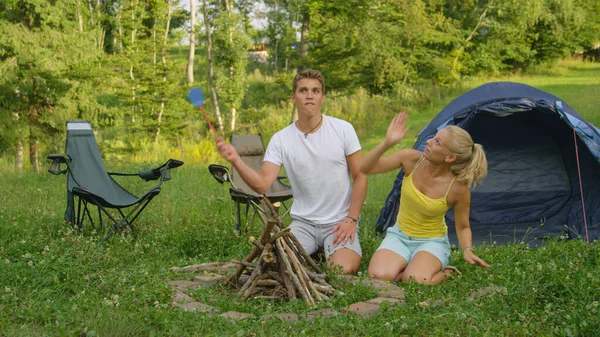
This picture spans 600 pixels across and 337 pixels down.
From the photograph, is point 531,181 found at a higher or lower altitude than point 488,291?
higher

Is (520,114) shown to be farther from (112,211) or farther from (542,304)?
(112,211)

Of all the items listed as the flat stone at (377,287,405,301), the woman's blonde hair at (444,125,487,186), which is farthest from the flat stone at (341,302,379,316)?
the woman's blonde hair at (444,125,487,186)

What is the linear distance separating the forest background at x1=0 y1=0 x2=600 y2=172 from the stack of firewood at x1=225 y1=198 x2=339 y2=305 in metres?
7.87

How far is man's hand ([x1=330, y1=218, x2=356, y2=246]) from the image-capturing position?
162 inches

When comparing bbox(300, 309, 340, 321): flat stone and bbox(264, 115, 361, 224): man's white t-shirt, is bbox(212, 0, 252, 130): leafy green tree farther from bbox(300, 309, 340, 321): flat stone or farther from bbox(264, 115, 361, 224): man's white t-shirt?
bbox(300, 309, 340, 321): flat stone

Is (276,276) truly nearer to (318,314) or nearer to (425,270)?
(318,314)

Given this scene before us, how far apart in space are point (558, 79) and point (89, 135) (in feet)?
66.4

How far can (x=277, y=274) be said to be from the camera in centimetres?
373

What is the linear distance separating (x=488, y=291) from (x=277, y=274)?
3.80 feet

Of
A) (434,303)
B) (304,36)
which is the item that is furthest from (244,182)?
(304,36)

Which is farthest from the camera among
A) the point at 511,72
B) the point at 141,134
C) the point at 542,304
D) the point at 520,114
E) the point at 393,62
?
the point at 511,72

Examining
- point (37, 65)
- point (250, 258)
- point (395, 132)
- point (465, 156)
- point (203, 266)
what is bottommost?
point (203, 266)

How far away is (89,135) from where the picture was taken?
18.9ft

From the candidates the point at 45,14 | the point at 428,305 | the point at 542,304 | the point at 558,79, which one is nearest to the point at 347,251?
the point at 428,305
